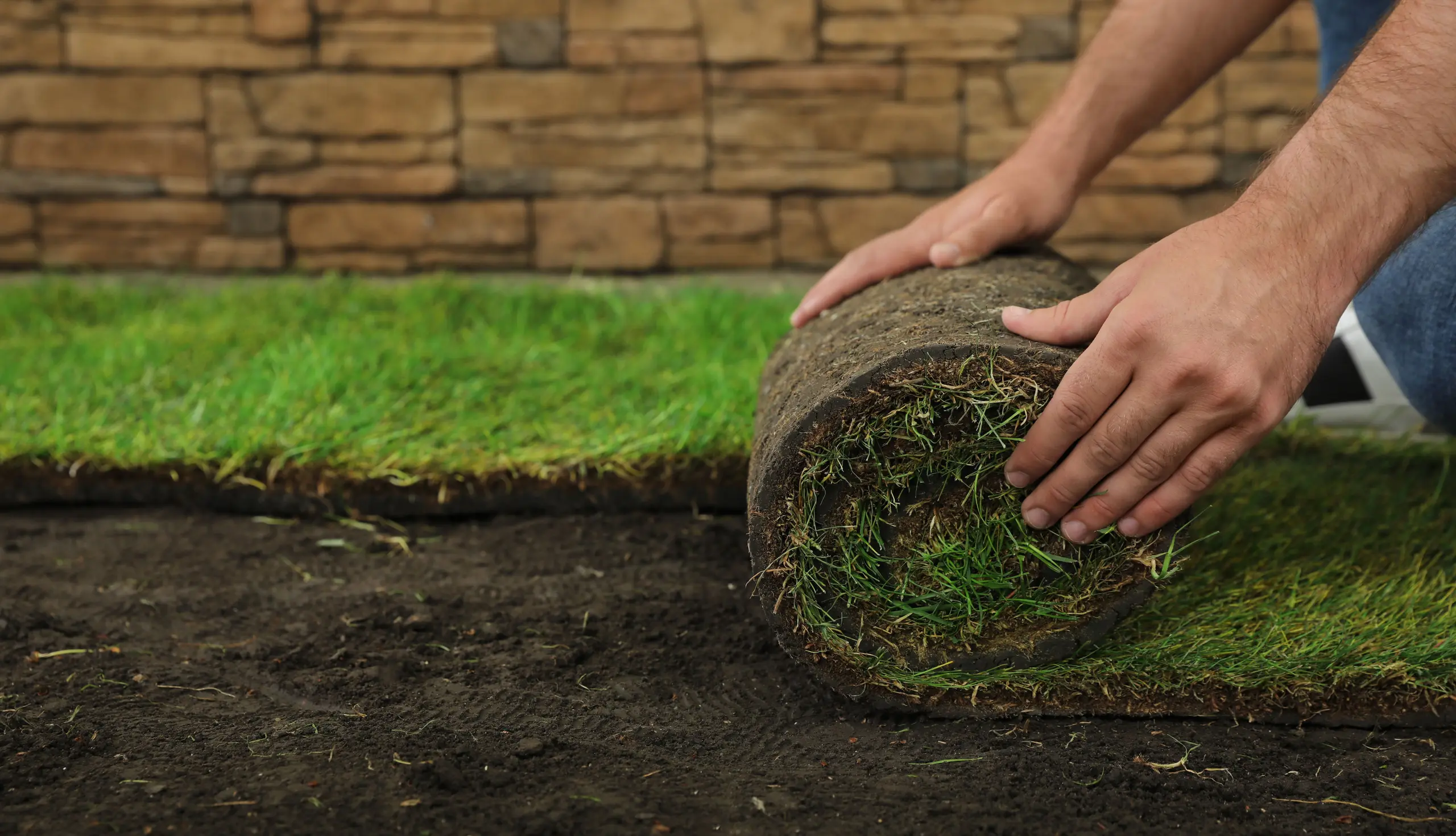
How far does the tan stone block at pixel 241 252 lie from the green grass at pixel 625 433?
0.18m

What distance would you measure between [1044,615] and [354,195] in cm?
266

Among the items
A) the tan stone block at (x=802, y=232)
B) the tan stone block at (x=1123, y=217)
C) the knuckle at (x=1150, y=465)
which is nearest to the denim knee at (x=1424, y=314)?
the knuckle at (x=1150, y=465)

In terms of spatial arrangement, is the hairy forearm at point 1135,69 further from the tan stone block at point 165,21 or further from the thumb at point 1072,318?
the tan stone block at point 165,21

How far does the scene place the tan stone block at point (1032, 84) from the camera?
3188mm

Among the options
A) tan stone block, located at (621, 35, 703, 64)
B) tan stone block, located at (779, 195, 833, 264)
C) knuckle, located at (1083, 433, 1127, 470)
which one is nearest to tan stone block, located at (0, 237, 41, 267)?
tan stone block, located at (621, 35, 703, 64)

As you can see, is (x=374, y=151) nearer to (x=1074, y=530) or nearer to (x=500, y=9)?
(x=500, y=9)

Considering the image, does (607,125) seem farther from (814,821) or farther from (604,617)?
(814,821)

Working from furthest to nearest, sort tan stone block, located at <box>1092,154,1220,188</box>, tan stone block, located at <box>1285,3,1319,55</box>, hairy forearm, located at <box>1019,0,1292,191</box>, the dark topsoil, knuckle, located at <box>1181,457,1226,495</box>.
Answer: tan stone block, located at <box>1092,154,1220,188</box>, tan stone block, located at <box>1285,3,1319,55</box>, hairy forearm, located at <box>1019,0,1292,191</box>, knuckle, located at <box>1181,457,1226,495</box>, the dark topsoil

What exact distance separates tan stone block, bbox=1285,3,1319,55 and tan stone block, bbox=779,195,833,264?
1.39 metres

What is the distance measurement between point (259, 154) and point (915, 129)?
192 cm

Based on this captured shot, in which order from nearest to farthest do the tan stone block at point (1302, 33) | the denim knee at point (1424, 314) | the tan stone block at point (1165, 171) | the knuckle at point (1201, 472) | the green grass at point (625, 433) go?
the knuckle at point (1201, 472)
the green grass at point (625, 433)
the denim knee at point (1424, 314)
the tan stone block at point (1302, 33)
the tan stone block at point (1165, 171)

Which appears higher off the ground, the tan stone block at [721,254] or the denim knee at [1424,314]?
the denim knee at [1424,314]

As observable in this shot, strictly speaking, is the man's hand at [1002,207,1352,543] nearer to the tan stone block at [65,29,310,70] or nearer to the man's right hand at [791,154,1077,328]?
the man's right hand at [791,154,1077,328]

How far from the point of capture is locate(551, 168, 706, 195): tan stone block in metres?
3.31
